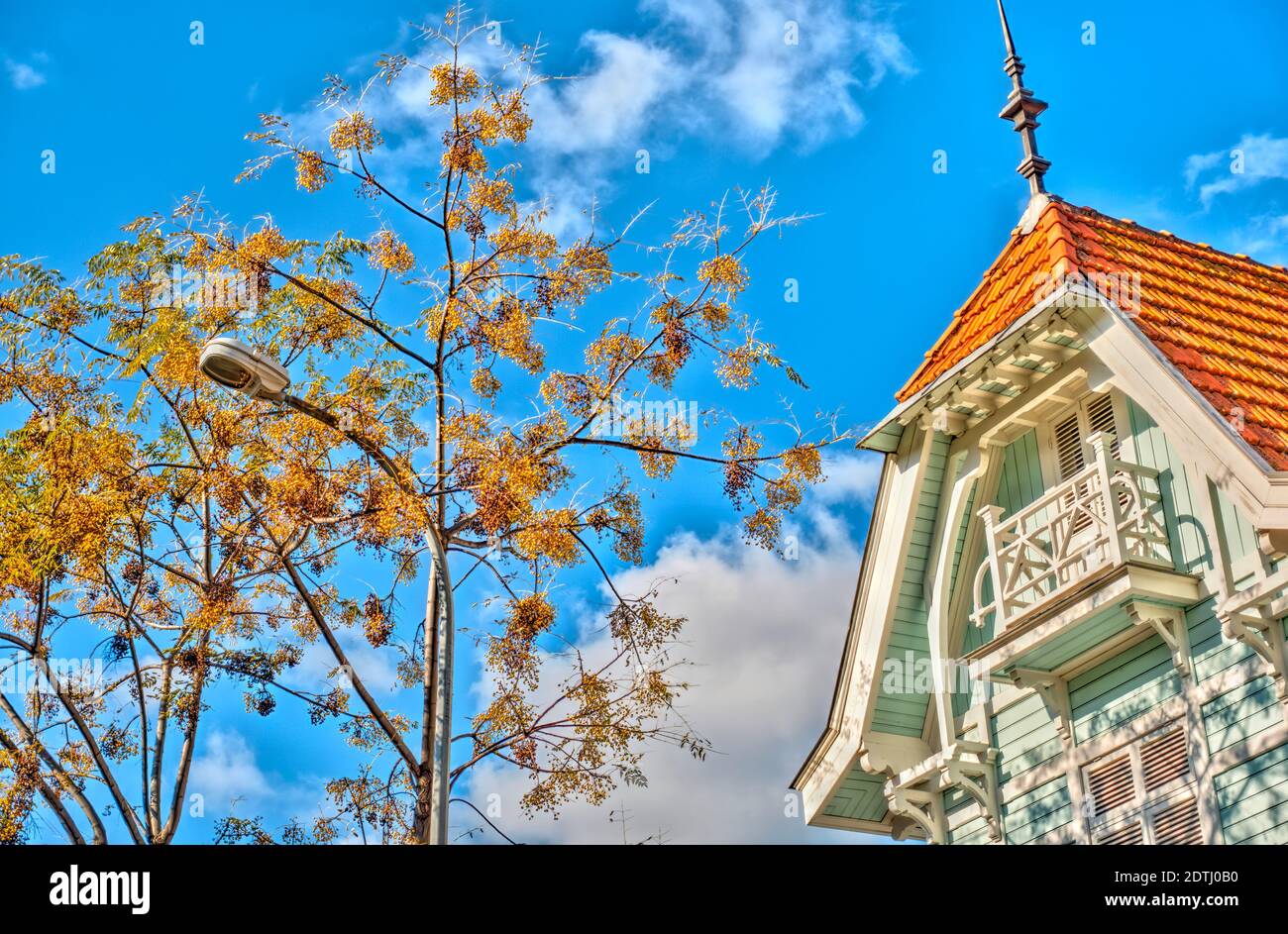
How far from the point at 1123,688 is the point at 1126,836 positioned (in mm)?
1308

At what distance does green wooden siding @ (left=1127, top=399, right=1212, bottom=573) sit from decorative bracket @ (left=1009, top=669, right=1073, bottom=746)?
65.8 inches

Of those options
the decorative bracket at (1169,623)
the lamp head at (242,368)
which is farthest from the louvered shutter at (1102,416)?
the lamp head at (242,368)

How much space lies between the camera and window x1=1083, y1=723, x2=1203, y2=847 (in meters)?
12.1

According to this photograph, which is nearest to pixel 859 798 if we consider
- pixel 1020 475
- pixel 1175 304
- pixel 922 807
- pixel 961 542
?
pixel 922 807

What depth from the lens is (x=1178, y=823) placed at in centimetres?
1210

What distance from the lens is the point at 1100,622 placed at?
12961mm

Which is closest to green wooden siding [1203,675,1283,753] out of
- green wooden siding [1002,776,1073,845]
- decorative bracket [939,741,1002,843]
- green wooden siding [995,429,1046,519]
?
green wooden siding [1002,776,1073,845]

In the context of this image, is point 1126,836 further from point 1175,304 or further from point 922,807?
point 1175,304

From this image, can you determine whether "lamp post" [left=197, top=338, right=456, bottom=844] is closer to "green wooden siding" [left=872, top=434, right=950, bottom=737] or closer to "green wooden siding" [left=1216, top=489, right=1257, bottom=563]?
"green wooden siding" [left=872, top=434, right=950, bottom=737]

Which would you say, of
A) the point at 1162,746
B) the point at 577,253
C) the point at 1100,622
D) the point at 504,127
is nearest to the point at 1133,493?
the point at 1100,622

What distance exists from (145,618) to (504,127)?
641 centimetres

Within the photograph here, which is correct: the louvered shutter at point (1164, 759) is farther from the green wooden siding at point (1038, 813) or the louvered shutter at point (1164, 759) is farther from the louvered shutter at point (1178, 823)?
Result: the green wooden siding at point (1038, 813)

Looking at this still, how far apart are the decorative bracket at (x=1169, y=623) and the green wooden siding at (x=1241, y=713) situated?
45cm
